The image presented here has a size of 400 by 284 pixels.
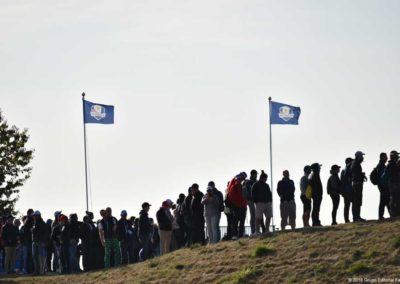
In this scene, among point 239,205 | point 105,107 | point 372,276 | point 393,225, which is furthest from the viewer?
point 105,107

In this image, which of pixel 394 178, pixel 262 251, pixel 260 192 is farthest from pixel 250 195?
pixel 394 178

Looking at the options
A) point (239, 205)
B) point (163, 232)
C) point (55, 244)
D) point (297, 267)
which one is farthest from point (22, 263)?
point (297, 267)

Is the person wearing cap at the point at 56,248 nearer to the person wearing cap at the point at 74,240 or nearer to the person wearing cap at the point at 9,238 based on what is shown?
the person wearing cap at the point at 74,240

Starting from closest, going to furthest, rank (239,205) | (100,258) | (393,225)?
(393,225) → (239,205) → (100,258)

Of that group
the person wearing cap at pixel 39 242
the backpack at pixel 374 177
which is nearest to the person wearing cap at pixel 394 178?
the backpack at pixel 374 177

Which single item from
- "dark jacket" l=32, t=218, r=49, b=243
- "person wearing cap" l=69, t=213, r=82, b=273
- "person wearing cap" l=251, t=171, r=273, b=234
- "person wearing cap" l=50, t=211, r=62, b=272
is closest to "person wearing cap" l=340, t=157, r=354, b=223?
"person wearing cap" l=251, t=171, r=273, b=234

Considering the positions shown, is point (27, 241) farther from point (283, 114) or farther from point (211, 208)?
point (283, 114)

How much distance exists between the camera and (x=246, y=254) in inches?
→ 1732

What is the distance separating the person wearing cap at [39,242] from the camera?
49.6m

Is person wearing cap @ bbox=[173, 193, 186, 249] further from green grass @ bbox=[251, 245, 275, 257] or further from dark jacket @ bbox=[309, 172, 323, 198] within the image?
dark jacket @ bbox=[309, 172, 323, 198]

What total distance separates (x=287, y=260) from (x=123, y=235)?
8454mm

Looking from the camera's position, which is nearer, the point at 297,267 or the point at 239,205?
the point at 297,267

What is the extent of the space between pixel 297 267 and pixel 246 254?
8.79ft

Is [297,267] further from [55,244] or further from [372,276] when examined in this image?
[55,244]
